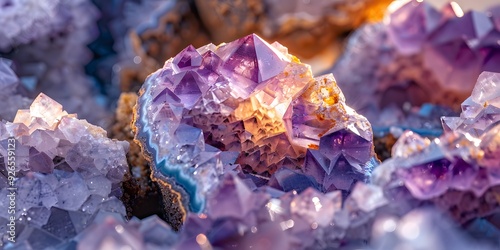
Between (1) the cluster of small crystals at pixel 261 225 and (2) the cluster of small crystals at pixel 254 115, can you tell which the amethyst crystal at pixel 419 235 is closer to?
(1) the cluster of small crystals at pixel 261 225

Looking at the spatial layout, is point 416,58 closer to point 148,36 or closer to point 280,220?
point 148,36

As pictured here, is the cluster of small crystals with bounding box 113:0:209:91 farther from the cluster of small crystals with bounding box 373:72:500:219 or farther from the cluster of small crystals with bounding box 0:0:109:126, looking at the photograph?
the cluster of small crystals with bounding box 373:72:500:219

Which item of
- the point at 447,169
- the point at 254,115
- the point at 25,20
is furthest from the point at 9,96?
the point at 447,169

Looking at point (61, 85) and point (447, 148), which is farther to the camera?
point (61, 85)

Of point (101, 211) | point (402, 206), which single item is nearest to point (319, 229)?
point (402, 206)

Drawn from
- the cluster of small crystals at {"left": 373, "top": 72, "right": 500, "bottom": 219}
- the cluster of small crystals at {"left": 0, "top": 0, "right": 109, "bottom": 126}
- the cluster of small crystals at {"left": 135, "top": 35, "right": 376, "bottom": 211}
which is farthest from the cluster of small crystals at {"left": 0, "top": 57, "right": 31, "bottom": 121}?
the cluster of small crystals at {"left": 373, "top": 72, "right": 500, "bottom": 219}

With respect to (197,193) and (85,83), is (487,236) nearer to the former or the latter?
(197,193)
